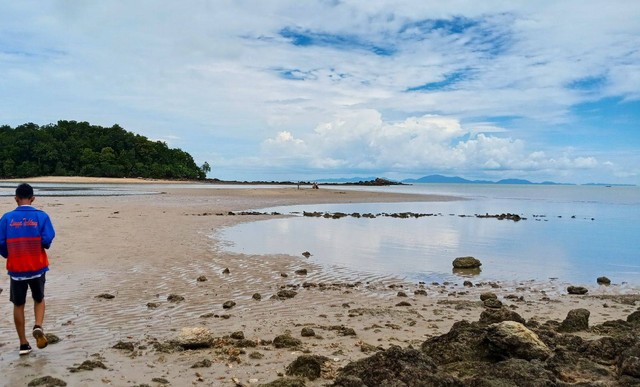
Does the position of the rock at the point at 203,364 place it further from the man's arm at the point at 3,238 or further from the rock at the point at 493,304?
the rock at the point at 493,304

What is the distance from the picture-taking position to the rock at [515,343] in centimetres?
605

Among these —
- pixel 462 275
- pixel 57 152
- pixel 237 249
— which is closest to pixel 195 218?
pixel 237 249

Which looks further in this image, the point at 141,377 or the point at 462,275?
the point at 462,275

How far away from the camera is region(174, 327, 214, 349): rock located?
7117mm

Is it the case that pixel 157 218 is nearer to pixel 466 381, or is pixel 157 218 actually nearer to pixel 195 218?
pixel 195 218

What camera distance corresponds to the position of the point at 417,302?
36.3 feet

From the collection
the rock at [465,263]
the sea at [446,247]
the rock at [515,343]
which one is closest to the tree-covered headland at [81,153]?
the sea at [446,247]

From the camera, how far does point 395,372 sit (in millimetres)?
5340

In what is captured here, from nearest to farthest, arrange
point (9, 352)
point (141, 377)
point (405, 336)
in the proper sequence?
point (141, 377) → point (9, 352) → point (405, 336)

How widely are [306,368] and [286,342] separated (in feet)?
4.37

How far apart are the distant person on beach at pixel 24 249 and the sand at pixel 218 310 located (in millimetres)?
730

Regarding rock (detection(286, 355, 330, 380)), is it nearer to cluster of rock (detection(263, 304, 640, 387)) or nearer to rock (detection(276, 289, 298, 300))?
cluster of rock (detection(263, 304, 640, 387))

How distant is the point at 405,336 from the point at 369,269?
7.35 metres

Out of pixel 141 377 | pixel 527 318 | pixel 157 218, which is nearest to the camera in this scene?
pixel 141 377
